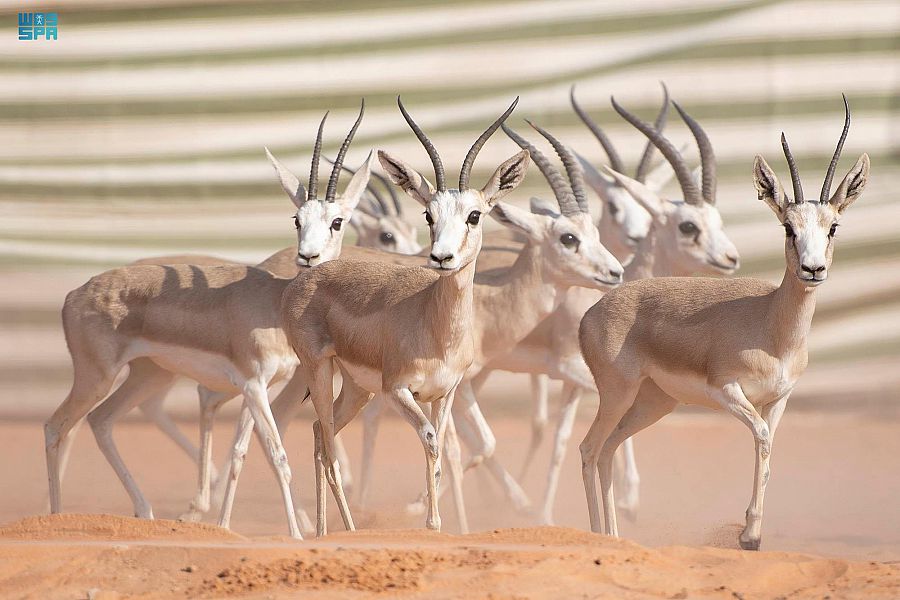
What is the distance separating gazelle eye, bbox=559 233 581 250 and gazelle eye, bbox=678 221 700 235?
4.14 ft

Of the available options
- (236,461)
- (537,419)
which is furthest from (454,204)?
(537,419)

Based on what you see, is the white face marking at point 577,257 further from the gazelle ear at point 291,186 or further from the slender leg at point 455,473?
the gazelle ear at point 291,186

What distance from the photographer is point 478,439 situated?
375 inches

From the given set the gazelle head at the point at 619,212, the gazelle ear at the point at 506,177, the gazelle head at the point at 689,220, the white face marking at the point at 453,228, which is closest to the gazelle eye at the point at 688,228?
the gazelle head at the point at 689,220

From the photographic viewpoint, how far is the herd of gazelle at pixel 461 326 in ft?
24.3

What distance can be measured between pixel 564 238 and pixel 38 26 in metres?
7.21

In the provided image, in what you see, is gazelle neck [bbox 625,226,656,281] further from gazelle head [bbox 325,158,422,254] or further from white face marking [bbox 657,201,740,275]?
gazelle head [bbox 325,158,422,254]

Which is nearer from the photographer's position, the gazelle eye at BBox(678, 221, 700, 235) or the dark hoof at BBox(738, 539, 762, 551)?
the dark hoof at BBox(738, 539, 762, 551)

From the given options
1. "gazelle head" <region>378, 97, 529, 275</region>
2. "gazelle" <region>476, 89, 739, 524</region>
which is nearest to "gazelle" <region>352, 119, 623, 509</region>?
"gazelle" <region>476, 89, 739, 524</region>

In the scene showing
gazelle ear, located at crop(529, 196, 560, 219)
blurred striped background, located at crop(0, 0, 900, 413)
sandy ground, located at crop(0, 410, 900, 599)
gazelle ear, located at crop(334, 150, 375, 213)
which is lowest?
sandy ground, located at crop(0, 410, 900, 599)

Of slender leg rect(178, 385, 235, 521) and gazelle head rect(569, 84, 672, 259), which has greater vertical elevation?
gazelle head rect(569, 84, 672, 259)

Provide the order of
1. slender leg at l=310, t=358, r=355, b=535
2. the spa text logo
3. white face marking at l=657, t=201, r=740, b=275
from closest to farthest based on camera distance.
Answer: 1. slender leg at l=310, t=358, r=355, b=535
2. white face marking at l=657, t=201, r=740, b=275
3. the spa text logo

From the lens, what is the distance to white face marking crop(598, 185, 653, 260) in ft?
36.6

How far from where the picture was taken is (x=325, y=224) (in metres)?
8.97
